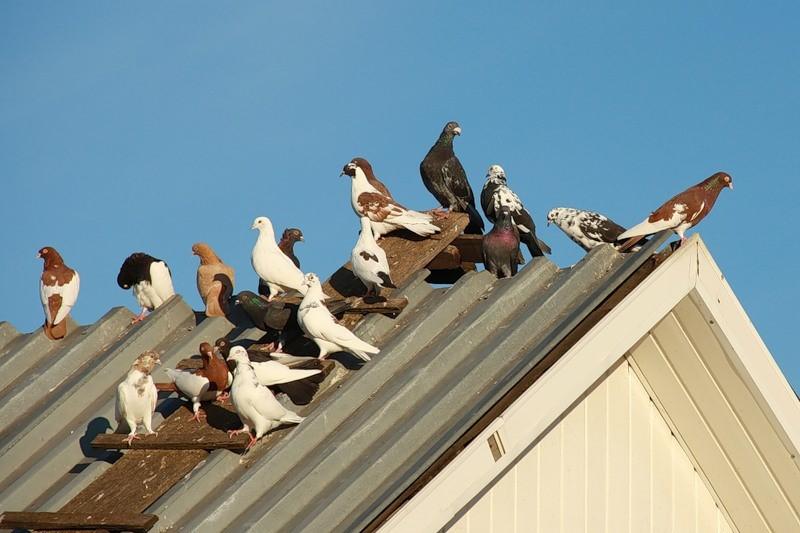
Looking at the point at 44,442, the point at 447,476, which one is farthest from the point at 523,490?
the point at 44,442

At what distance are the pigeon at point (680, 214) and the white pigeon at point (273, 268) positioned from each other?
6.48ft

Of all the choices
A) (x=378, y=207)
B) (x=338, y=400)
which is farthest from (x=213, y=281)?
(x=338, y=400)

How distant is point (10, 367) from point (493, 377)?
3614mm

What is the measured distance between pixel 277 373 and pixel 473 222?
130 inches

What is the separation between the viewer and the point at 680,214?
7930 mm

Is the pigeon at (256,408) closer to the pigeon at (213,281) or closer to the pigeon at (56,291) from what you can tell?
the pigeon at (213,281)

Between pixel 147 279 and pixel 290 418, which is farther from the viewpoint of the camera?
pixel 147 279

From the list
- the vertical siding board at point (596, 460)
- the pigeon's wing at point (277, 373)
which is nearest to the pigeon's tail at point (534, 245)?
the vertical siding board at point (596, 460)

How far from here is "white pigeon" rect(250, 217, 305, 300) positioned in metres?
8.90

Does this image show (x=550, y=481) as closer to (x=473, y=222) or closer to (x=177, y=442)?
(x=177, y=442)

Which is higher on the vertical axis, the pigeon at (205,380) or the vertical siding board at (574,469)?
the pigeon at (205,380)

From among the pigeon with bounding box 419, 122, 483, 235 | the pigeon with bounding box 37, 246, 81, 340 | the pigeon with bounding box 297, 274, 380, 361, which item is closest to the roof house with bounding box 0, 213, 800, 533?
the pigeon with bounding box 297, 274, 380, 361

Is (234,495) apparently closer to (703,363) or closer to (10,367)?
(703,363)

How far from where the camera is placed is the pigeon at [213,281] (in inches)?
349
